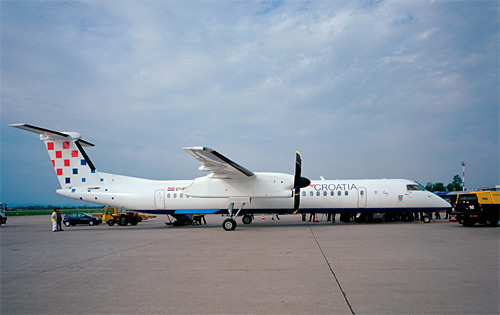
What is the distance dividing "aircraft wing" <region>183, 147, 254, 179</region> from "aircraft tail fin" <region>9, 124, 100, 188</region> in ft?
26.3

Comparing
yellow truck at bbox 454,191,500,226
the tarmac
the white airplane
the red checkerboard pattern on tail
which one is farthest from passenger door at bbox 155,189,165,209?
yellow truck at bbox 454,191,500,226

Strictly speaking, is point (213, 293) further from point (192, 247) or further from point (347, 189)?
point (347, 189)

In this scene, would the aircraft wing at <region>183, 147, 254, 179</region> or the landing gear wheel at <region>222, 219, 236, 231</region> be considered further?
the landing gear wheel at <region>222, 219, 236, 231</region>

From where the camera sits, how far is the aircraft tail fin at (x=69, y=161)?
→ 60.2ft

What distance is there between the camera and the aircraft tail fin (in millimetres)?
18359

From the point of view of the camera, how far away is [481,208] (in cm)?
1491

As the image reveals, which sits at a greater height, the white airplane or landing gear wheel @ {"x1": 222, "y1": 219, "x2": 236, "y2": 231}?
the white airplane

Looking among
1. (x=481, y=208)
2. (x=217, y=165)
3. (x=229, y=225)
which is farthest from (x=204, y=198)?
(x=481, y=208)

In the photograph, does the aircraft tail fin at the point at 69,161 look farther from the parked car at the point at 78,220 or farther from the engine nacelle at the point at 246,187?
the parked car at the point at 78,220

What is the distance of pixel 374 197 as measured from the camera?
1820cm

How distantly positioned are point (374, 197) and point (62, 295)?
16720mm

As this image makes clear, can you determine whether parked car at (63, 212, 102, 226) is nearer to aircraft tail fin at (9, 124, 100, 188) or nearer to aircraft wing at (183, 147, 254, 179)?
aircraft tail fin at (9, 124, 100, 188)

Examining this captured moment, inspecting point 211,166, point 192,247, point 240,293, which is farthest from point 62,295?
point 211,166

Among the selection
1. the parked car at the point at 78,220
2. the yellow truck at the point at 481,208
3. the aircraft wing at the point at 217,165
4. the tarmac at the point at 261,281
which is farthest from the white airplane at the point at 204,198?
the parked car at the point at 78,220
